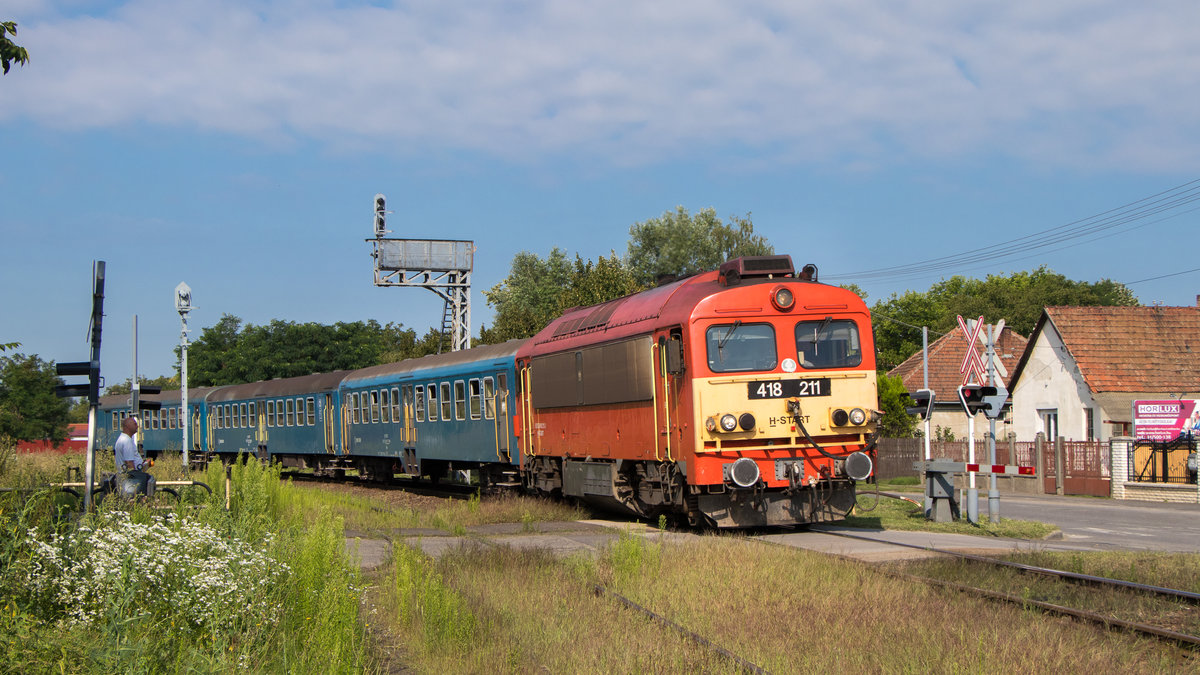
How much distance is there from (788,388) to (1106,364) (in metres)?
24.2

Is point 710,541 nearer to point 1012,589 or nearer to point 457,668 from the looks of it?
point 1012,589

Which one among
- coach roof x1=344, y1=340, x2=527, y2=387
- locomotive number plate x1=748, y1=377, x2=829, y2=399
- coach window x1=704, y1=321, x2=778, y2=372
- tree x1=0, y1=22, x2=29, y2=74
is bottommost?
locomotive number plate x1=748, y1=377, x2=829, y2=399

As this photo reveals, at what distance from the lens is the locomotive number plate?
13836mm

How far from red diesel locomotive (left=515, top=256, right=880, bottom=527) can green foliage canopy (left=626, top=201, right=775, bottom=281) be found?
52.4 m

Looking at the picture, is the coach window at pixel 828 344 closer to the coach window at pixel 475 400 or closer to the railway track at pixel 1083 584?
the railway track at pixel 1083 584

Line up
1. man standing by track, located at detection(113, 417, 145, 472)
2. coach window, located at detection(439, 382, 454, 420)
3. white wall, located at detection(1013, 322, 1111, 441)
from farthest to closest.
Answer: white wall, located at detection(1013, 322, 1111, 441) < coach window, located at detection(439, 382, 454, 420) < man standing by track, located at detection(113, 417, 145, 472)

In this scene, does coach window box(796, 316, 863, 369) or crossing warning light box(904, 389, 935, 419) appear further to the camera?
crossing warning light box(904, 389, 935, 419)

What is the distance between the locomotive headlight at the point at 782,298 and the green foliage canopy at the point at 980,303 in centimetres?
6679

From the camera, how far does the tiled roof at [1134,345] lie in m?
33.7

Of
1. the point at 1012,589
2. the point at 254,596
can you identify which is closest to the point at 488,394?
the point at 1012,589

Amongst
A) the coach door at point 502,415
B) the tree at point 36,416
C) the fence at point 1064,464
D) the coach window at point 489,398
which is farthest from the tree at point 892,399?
the tree at point 36,416

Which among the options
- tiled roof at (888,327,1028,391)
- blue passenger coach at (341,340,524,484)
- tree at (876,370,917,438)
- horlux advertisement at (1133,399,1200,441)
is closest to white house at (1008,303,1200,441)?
horlux advertisement at (1133,399,1200,441)

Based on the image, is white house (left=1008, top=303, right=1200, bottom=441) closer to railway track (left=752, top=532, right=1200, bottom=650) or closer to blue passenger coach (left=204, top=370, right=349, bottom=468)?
blue passenger coach (left=204, top=370, right=349, bottom=468)

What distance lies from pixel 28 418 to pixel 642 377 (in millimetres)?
44330
